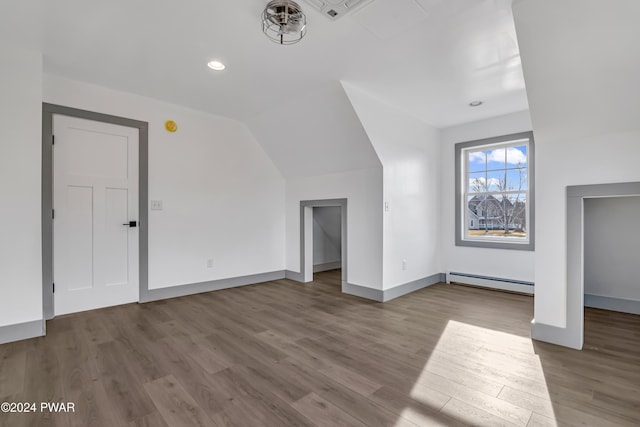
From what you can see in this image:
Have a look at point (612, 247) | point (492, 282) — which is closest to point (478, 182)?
point (492, 282)

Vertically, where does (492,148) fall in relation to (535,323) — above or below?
above

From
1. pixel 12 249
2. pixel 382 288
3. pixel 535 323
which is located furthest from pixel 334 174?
pixel 12 249

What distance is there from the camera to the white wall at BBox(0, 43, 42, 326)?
2.55 metres

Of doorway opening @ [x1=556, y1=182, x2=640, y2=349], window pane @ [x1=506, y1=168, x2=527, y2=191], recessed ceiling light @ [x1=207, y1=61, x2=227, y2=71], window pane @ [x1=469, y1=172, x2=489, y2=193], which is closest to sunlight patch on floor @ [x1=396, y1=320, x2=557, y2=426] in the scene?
doorway opening @ [x1=556, y1=182, x2=640, y2=349]

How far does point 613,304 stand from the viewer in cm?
333

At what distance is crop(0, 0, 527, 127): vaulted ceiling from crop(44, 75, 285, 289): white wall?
0.85 feet

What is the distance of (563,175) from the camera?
8.10 ft

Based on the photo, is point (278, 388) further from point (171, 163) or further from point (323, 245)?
point (323, 245)

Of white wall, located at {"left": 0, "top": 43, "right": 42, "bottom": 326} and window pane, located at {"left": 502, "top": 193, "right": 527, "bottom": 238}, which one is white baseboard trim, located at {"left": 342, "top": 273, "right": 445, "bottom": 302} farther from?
white wall, located at {"left": 0, "top": 43, "right": 42, "bottom": 326}

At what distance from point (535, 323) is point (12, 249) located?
4.65m

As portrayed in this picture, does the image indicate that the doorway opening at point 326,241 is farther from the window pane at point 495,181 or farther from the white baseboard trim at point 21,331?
the white baseboard trim at point 21,331

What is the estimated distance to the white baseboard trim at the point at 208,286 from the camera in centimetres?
377

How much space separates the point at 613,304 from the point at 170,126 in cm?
578

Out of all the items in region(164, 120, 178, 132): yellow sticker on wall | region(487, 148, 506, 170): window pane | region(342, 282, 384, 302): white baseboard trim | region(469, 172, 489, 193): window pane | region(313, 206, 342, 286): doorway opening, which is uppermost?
region(164, 120, 178, 132): yellow sticker on wall
